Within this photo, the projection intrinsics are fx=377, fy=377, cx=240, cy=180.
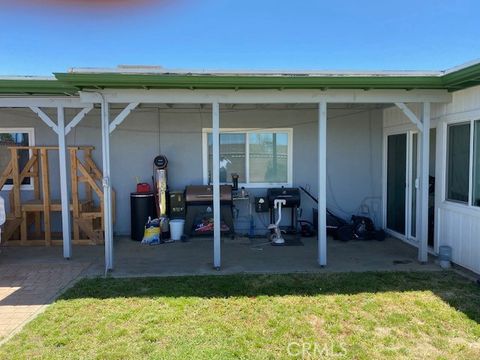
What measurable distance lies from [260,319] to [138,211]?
3.96 metres

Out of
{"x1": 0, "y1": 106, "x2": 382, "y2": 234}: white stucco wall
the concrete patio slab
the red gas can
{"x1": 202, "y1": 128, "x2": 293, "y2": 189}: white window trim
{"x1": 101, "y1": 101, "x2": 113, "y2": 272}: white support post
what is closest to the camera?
the concrete patio slab

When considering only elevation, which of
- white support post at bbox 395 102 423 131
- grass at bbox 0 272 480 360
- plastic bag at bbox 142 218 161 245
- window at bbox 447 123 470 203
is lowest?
grass at bbox 0 272 480 360

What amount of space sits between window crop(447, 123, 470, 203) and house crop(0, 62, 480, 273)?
0.06 feet

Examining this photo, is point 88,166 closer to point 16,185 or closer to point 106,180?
point 16,185

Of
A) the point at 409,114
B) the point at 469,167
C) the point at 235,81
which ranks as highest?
the point at 235,81

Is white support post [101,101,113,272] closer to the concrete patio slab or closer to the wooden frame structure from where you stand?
the concrete patio slab

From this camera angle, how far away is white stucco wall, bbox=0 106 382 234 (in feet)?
23.2

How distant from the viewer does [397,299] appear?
13.0ft

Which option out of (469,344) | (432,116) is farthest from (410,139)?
(469,344)

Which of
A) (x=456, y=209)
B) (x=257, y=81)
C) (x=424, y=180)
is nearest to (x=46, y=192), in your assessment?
(x=257, y=81)

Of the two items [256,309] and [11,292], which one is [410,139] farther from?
[11,292]

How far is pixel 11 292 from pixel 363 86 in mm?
4820

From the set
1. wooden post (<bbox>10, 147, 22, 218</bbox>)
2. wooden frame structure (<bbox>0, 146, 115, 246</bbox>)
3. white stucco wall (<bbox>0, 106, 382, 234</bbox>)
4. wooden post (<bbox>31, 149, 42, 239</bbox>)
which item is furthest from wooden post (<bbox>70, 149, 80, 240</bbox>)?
wooden post (<bbox>10, 147, 22, 218</bbox>)

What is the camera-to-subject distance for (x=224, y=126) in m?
7.17
